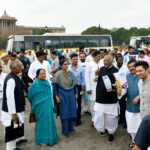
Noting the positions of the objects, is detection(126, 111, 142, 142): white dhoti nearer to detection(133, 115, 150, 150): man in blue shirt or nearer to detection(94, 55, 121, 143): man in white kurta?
detection(94, 55, 121, 143): man in white kurta

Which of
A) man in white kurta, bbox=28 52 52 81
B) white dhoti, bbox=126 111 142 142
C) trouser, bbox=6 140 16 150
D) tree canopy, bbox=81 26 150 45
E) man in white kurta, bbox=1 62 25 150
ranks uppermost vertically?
tree canopy, bbox=81 26 150 45

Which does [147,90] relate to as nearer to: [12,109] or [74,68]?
[12,109]

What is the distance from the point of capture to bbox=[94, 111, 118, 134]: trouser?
387 centimetres

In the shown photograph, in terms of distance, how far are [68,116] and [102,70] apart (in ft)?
4.15

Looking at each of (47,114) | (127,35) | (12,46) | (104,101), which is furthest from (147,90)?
(127,35)

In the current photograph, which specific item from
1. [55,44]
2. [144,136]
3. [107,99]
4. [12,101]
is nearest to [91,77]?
[107,99]

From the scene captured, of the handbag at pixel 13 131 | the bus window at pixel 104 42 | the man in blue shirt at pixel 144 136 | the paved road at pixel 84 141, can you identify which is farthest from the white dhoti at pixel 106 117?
the bus window at pixel 104 42

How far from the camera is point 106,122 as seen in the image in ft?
12.9

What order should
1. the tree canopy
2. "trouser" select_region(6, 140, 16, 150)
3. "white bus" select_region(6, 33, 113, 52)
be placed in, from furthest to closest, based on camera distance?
the tree canopy
"white bus" select_region(6, 33, 113, 52)
"trouser" select_region(6, 140, 16, 150)

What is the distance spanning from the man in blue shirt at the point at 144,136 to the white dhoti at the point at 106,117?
2501 mm

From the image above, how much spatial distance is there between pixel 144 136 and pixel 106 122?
2.77 metres

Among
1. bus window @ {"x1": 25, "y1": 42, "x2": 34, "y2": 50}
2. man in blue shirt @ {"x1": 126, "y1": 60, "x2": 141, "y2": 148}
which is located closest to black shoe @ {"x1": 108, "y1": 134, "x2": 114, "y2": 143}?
man in blue shirt @ {"x1": 126, "y1": 60, "x2": 141, "y2": 148}

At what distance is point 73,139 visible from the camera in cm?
393

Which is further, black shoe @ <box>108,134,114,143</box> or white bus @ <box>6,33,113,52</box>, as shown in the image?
white bus @ <box>6,33,113,52</box>
